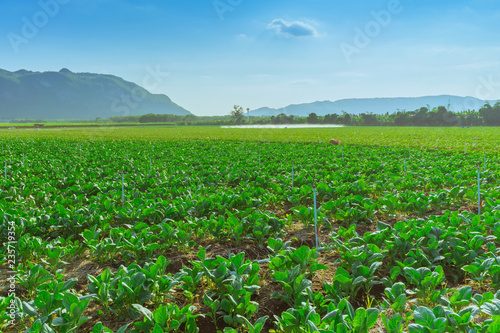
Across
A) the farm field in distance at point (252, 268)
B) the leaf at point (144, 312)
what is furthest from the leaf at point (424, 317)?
the leaf at point (144, 312)

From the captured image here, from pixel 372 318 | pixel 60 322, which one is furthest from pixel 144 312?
pixel 372 318

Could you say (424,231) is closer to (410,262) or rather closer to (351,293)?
(410,262)

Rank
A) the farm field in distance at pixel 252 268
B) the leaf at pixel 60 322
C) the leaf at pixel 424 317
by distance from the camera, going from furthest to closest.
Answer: the farm field in distance at pixel 252 268 → the leaf at pixel 60 322 → the leaf at pixel 424 317

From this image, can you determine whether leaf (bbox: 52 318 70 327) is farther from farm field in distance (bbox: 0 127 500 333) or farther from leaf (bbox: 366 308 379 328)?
leaf (bbox: 366 308 379 328)

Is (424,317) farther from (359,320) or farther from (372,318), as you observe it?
(359,320)

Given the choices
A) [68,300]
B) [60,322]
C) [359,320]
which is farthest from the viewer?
[68,300]

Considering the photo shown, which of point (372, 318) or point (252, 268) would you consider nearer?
point (372, 318)

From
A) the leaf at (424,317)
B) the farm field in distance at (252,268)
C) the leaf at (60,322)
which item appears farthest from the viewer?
the farm field in distance at (252,268)

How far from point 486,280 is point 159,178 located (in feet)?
29.2

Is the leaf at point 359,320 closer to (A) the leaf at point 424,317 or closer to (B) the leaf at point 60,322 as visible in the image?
(A) the leaf at point 424,317

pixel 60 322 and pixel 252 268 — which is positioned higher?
pixel 252 268

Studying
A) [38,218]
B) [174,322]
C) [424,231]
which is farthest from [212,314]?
[38,218]

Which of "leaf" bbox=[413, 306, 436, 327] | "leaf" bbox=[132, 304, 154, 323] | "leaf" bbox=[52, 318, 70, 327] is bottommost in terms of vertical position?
"leaf" bbox=[52, 318, 70, 327]

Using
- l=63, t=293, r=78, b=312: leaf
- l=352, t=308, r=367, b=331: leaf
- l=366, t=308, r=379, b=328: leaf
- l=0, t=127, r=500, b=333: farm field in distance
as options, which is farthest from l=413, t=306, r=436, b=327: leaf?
l=63, t=293, r=78, b=312: leaf
